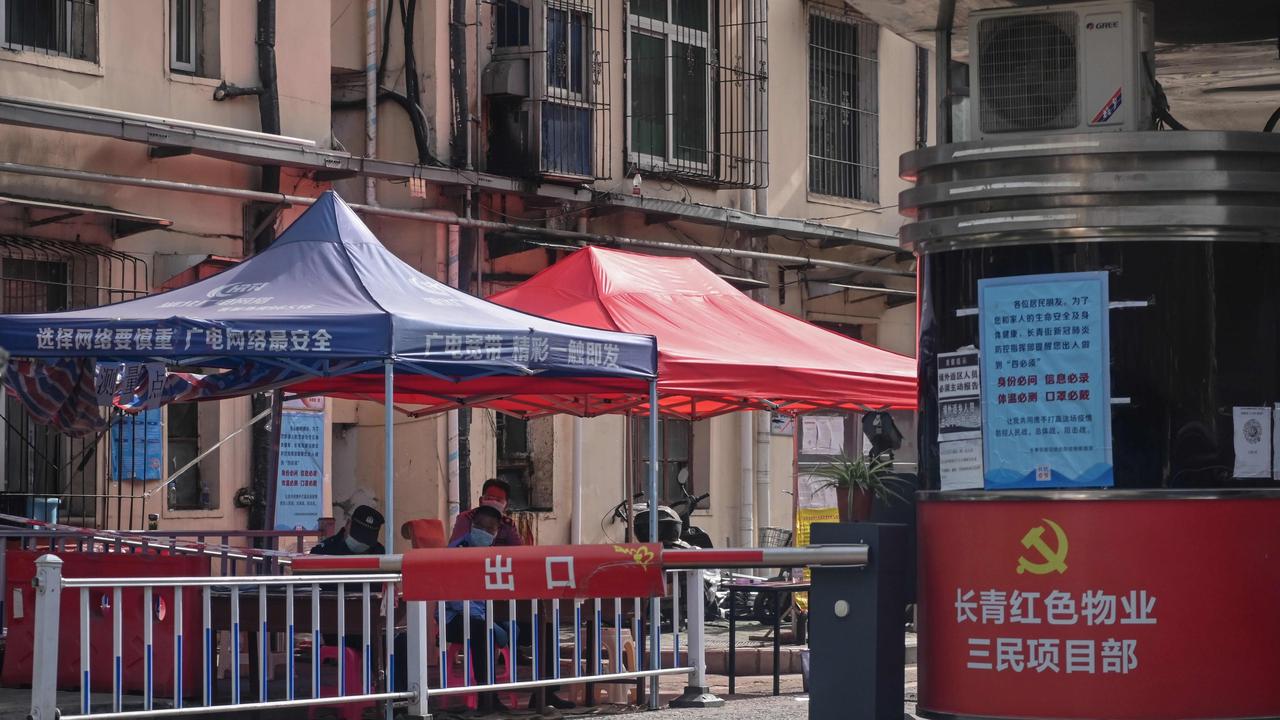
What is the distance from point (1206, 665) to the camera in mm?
7414

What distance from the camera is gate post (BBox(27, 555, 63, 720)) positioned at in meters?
Result: 9.00

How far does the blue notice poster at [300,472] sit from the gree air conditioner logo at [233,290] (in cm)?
599

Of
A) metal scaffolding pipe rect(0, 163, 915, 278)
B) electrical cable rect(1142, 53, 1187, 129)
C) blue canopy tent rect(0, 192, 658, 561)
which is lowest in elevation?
blue canopy tent rect(0, 192, 658, 561)

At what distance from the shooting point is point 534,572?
848 cm

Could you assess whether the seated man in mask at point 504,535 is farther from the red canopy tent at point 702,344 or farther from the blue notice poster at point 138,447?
the blue notice poster at point 138,447

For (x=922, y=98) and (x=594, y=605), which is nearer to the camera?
(x=594, y=605)

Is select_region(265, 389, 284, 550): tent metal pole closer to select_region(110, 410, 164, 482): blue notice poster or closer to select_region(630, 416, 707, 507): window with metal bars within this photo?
select_region(110, 410, 164, 482): blue notice poster

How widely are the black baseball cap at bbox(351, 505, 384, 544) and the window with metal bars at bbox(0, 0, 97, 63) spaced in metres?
5.08

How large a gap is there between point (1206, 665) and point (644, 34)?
51.1ft

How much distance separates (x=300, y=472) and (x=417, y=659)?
7.40 metres

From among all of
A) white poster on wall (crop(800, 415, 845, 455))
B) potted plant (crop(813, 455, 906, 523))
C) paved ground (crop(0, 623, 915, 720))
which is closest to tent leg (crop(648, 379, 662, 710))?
paved ground (crop(0, 623, 915, 720))

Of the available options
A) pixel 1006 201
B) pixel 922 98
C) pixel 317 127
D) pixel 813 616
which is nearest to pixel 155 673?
pixel 813 616

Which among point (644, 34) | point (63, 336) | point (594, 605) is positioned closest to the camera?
A: point (63, 336)

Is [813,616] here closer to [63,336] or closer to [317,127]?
[63,336]
